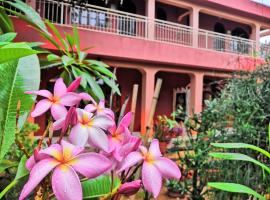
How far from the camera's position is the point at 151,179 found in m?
0.62

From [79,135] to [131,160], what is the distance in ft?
0.37

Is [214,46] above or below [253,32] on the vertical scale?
below

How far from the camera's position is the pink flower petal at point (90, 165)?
1.75 feet

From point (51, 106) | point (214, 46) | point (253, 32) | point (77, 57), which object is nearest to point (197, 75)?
point (214, 46)

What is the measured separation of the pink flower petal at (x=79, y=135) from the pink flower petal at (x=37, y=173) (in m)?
0.08

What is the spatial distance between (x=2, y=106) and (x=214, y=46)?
12903 mm

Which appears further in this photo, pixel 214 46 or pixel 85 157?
pixel 214 46

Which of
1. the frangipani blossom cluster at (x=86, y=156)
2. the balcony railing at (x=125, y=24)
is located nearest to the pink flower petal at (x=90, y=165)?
the frangipani blossom cluster at (x=86, y=156)

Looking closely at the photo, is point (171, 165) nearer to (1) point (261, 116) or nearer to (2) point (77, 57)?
(2) point (77, 57)

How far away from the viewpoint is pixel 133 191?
0.61 metres

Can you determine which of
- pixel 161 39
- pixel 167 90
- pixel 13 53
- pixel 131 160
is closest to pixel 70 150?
pixel 131 160

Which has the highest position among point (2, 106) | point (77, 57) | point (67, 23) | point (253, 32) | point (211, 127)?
point (253, 32)

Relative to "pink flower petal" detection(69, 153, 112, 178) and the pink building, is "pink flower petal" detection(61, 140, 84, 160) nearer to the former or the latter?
"pink flower petal" detection(69, 153, 112, 178)

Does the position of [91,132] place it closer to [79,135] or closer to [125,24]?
[79,135]
